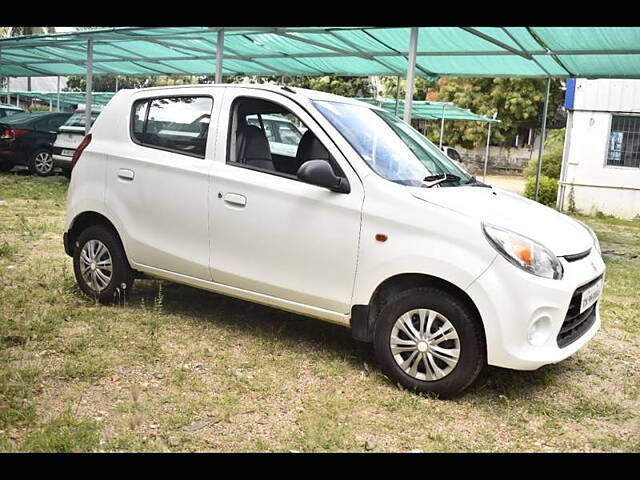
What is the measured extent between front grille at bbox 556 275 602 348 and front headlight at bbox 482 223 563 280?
0.26 m

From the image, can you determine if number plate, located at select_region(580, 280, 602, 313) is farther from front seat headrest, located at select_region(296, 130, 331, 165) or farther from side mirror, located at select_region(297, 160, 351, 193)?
front seat headrest, located at select_region(296, 130, 331, 165)

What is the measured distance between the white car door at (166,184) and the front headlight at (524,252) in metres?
2.19

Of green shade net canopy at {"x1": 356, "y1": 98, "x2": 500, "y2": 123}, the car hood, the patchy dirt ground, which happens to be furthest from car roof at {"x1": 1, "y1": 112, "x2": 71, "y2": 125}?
the patchy dirt ground

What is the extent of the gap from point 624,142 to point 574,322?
47.2ft

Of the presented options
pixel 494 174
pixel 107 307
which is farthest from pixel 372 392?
pixel 494 174

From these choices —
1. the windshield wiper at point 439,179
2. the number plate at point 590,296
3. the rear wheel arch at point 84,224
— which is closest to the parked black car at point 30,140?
the rear wheel arch at point 84,224

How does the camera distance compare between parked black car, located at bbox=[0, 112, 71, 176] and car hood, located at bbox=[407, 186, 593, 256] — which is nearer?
car hood, located at bbox=[407, 186, 593, 256]

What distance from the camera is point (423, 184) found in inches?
177

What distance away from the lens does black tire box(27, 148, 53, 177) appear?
15641mm

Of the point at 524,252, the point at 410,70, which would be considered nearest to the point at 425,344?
the point at 524,252

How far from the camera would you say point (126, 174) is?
5398 millimetres

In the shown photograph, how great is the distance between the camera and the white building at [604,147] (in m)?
16.6

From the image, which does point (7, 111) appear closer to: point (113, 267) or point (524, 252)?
point (113, 267)
